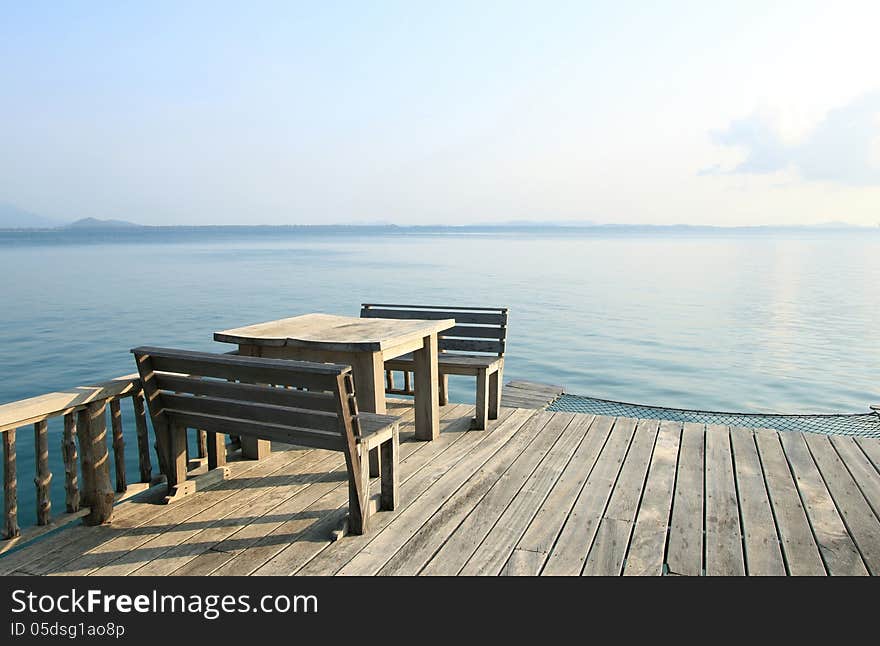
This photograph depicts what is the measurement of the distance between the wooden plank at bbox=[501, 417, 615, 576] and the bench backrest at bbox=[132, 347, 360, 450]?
960 mm

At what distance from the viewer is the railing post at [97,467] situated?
11.2 feet

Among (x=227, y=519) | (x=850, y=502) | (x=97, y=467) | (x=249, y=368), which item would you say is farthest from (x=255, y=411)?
(x=850, y=502)

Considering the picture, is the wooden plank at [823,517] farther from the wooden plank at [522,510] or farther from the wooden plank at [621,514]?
the wooden plank at [522,510]

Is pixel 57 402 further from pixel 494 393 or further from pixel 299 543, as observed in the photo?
pixel 494 393

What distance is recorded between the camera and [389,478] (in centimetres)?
373

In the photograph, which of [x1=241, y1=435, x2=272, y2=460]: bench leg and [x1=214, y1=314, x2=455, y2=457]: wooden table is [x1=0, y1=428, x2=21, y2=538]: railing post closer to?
[x1=214, y1=314, x2=455, y2=457]: wooden table

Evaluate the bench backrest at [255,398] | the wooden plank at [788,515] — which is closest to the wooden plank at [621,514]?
the wooden plank at [788,515]

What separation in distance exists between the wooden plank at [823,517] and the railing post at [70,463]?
3.66 metres

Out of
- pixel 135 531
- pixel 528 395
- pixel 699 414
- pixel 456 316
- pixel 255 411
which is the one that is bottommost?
pixel 699 414

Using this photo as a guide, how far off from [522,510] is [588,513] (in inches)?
14.2

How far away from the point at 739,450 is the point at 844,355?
11.9 meters

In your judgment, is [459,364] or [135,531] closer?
[135,531]

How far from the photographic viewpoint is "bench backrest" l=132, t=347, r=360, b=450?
3188 mm

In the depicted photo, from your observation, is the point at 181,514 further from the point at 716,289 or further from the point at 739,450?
the point at 716,289
